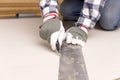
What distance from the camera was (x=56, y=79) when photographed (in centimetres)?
97

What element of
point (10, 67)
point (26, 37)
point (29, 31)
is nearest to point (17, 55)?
point (10, 67)

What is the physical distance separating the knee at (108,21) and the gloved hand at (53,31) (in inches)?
15.0

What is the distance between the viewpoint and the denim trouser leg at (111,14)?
1430 mm

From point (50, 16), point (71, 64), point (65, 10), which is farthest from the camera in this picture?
point (65, 10)

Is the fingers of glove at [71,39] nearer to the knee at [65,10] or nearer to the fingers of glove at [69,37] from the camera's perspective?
the fingers of glove at [69,37]

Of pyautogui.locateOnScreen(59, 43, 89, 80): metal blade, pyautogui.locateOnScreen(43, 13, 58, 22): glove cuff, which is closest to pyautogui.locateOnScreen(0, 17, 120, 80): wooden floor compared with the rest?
pyautogui.locateOnScreen(59, 43, 89, 80): metal blade

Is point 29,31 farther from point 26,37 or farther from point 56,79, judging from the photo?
point 56,79

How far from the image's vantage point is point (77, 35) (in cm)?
117

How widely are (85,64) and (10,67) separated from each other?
0.32 metres

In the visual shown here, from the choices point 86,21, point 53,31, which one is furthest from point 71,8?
point 53,31

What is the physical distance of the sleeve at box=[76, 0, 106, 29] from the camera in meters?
1.21

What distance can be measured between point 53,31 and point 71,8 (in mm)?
439

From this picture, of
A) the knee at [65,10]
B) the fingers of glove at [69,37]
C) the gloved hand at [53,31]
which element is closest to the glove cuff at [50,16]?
the gloved hand at [53,31]

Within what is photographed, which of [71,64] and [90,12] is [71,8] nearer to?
[90,12]
